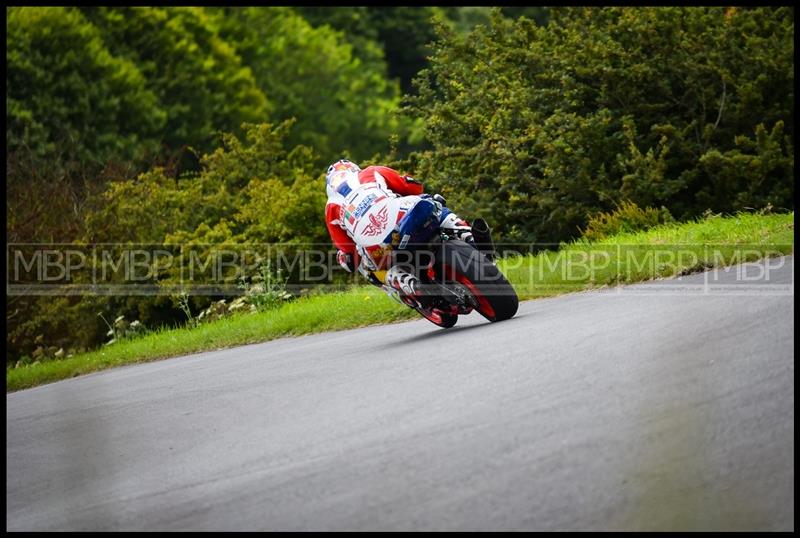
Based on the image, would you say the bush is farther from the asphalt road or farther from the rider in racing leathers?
the asphalt road

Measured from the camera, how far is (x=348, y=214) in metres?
10.8

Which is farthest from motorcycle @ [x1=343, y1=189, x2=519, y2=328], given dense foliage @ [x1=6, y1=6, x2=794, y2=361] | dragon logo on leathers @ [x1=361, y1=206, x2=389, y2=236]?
dense foliage @ [x1=6, y1=6, x2=794, y2=361]

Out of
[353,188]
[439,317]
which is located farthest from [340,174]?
[439,317]

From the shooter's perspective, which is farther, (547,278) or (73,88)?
(73,88)

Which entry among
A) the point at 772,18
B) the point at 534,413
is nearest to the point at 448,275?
the point at 534,413

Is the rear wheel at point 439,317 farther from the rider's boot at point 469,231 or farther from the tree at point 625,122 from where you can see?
the tree at point 625,122

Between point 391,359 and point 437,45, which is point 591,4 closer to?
point 437,45

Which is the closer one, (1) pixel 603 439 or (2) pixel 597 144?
(1) pixel 603 439

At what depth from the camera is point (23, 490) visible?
748cm

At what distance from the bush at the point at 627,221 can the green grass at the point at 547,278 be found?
84cm

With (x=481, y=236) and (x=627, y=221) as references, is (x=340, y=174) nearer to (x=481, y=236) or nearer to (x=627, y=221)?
(x=481, y=236)

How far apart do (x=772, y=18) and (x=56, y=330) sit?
12225 millimetres

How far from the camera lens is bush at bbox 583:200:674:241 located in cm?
1622

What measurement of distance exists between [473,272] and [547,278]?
11.0 feet
